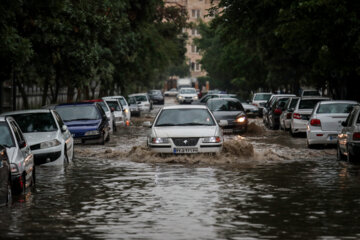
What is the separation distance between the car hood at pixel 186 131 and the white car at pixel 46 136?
7.12 feet

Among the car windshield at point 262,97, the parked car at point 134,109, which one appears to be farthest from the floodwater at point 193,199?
the car windshield at point 262,97

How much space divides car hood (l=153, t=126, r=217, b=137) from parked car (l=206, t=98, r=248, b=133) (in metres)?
12.7

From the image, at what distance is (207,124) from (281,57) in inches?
991

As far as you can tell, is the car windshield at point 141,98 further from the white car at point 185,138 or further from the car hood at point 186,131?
the car hood at point 186,131

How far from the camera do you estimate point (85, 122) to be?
1122 inches

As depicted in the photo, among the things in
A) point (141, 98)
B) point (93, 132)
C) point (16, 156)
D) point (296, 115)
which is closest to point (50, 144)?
point (16, 156)

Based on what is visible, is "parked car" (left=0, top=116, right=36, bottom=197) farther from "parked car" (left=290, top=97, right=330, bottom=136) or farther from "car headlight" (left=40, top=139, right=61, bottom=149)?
"parked car" (left=290, top=97, right=330, bottom=136)

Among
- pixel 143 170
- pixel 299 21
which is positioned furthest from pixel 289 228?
pixel 299 21

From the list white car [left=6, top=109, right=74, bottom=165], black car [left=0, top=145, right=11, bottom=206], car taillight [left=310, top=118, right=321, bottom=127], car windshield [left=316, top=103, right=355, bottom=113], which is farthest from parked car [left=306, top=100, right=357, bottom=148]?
black car [left=0, top=145, right=11, bottom=206]

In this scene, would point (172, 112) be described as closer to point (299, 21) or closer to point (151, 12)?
point (299, 21)

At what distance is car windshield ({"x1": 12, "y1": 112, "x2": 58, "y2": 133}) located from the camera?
20.4 metres

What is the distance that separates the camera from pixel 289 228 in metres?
10.3

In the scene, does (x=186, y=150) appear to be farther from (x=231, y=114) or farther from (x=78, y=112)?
(x=231, y=114)

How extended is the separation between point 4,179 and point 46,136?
24.6ft
